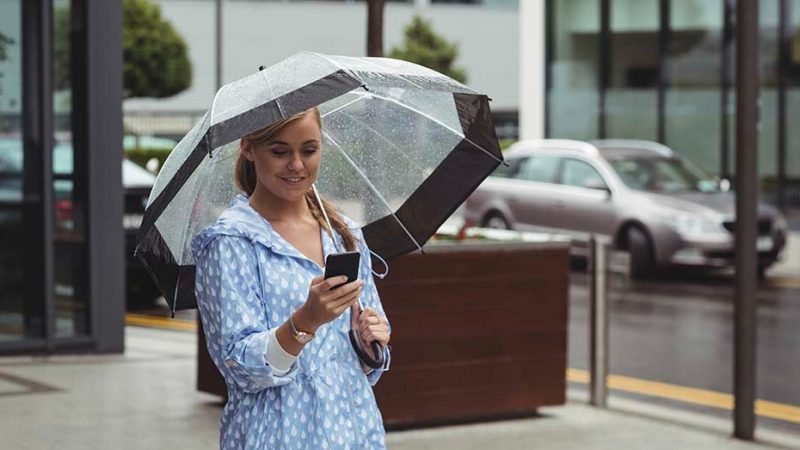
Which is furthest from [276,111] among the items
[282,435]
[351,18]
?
[351,18]

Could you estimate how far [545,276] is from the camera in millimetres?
8141

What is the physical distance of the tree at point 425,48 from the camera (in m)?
46.8

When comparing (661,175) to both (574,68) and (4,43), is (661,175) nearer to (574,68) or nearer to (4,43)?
(574,68)

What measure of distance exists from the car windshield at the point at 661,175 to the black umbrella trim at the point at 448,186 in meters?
14.3

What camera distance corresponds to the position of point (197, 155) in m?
3.59

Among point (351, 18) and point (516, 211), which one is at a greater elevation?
point (351, 18)

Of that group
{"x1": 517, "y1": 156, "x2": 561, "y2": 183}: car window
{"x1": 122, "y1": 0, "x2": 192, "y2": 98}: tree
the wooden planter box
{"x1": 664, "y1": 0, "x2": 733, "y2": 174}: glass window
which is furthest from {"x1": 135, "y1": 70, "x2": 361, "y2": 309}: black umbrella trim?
{"x1": 122, "y1": 0, "x2": 192, "y2": 98}: tree

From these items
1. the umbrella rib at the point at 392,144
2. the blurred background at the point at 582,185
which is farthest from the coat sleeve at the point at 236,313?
the blurred background at the point at 582,185

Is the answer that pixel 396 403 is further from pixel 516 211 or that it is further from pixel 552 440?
pixel 516 211

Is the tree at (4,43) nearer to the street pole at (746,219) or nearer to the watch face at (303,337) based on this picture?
the street pole at (746,219)

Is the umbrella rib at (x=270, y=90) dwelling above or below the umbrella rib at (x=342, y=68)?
below

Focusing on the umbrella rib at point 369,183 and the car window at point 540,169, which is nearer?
the umbrella rib at point 369,183

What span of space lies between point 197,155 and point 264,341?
542mm

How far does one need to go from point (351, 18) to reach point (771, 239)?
34.9m
